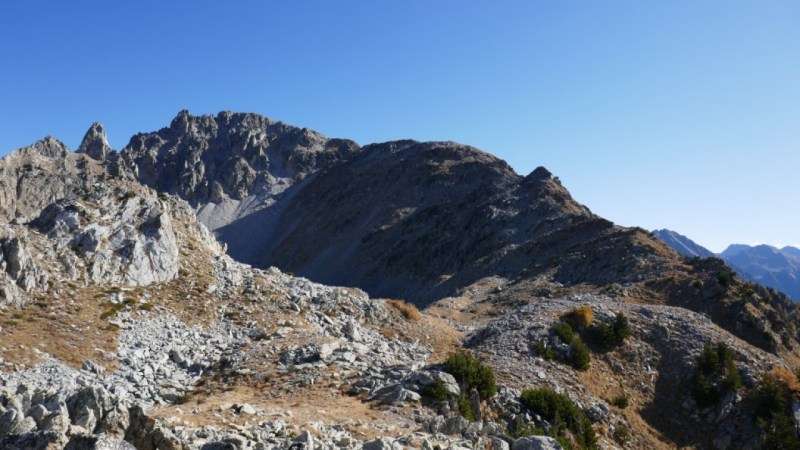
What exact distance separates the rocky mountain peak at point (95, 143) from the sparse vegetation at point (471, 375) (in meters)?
201

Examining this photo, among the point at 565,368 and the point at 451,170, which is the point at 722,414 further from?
the point at 451,170

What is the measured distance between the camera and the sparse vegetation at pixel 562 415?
770 inches

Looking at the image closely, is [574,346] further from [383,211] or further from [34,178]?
[34,178]

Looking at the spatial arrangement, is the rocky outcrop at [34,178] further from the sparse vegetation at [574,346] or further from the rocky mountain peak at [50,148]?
the sparse vegetation at [574,346]

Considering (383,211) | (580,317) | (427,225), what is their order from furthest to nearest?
1. (383,211)
2. (427,225)
3. (580,317)

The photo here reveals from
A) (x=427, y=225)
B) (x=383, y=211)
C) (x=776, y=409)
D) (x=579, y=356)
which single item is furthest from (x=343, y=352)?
(x=383, y=211)

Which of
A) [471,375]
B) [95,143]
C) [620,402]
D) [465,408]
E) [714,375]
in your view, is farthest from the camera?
[95,143]

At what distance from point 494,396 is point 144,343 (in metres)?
15.7

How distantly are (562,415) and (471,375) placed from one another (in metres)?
3.99

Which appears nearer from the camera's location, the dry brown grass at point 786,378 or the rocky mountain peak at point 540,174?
the dry brown grass at point 786,378

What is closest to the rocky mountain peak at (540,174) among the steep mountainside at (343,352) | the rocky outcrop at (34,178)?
the steep mountainside at (343,352)

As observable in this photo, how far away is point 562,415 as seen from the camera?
795 inches

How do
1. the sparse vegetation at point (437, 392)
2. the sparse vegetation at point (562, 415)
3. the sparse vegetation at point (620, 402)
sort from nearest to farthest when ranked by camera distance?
the sparse vegetation at point (437, 392) < the sparse vegetation at point (562, 415) < the sparse vegetation at point (620, 402)

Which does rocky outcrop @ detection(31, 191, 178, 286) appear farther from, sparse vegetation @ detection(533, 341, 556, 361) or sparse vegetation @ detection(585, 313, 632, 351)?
sparse vegetation @ detection(585, 313, 632, 351)
